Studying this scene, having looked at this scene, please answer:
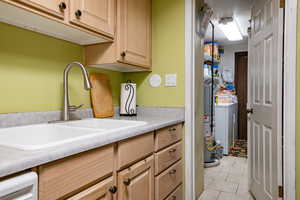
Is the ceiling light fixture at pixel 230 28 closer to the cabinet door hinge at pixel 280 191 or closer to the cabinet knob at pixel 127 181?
the cabinet door hinge at pixel 280 191

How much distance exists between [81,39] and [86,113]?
58 cm

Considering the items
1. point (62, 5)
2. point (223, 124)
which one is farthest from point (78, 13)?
point (223, 124)

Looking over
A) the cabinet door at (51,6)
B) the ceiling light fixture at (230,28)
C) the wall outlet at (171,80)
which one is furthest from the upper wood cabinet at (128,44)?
the ceiling light fixture at (230,28)

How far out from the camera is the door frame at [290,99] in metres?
1.50

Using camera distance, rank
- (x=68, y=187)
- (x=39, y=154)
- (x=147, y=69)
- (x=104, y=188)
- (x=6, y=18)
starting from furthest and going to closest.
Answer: (x=147, y=69)
(x=6, y=18)
(x=104, y=188)
(x=68, y=187)
(x=39, y=154)

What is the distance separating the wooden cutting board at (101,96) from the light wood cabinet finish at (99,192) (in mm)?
844

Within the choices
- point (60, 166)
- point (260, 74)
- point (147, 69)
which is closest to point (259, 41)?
point (260, 74)

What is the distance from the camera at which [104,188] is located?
3.17 feet

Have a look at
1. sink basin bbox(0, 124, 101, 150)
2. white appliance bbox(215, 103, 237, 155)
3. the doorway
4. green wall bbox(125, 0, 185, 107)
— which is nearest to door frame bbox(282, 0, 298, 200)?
green wall bbox(125, 0, 185, 107)

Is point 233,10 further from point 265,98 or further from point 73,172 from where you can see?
point 73,172

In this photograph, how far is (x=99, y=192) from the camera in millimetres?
931

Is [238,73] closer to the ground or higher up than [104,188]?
higher up

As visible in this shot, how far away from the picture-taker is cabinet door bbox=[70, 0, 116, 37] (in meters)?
1.21

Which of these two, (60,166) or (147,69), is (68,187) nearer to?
(60,166)
